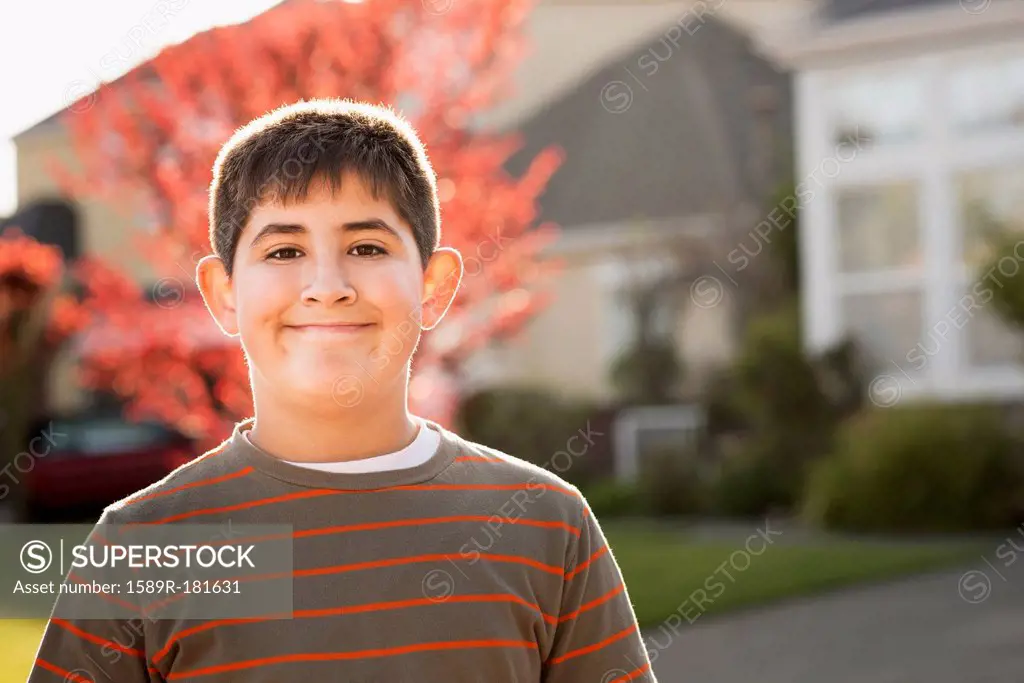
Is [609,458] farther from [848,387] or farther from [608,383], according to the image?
[848,387]

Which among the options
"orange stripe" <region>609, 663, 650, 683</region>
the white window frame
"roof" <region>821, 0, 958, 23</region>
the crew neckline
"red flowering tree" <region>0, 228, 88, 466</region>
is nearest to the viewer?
the crew neckline

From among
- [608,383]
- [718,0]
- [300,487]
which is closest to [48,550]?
[300,487]

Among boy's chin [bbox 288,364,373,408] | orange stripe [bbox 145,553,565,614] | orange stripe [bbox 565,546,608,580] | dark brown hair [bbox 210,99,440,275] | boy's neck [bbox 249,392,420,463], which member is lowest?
orange stripe [bbox 565,546,608,580]

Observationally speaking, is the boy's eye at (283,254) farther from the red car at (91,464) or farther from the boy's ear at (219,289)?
the red car at (91,464)

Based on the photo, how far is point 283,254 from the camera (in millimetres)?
1930

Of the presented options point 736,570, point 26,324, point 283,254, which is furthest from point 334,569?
point 26,324

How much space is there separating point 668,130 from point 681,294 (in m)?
4.02

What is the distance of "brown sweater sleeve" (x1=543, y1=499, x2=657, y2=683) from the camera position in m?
1.96

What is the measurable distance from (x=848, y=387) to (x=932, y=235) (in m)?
1.73

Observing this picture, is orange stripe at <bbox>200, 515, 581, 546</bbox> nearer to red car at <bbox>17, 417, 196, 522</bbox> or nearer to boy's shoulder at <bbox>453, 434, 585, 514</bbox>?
boy's shoulder at <bbox>453, 434, 585, 514</bbox>

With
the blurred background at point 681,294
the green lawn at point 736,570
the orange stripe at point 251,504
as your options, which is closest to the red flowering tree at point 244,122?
the blurred background at point 681,294

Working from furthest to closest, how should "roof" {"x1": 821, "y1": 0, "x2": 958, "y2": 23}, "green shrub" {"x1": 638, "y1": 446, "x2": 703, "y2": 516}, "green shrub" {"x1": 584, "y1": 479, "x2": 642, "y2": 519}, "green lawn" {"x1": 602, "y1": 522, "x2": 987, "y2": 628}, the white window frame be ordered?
"green shrub" {"x1": 584, "y1": 479, "x2": 642, "y2": 519} → "roof" {"x1": 821, "y1": 0, "x2": 958, "y2": 23} → "green shrub" {"x1": 638, "y1": 446, "x2": 703, "y2": 516} → the white window frame → "green lawn" {"x1": 602, "y1": 522, "x2": 987, "y2": 628}

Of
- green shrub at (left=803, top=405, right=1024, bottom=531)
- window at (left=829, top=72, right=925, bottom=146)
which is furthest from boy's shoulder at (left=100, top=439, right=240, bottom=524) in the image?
window at (left=829, top=72, right=925, bottom=146)

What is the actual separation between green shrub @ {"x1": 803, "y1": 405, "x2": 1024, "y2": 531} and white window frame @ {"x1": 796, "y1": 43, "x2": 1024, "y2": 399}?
3.45ft
